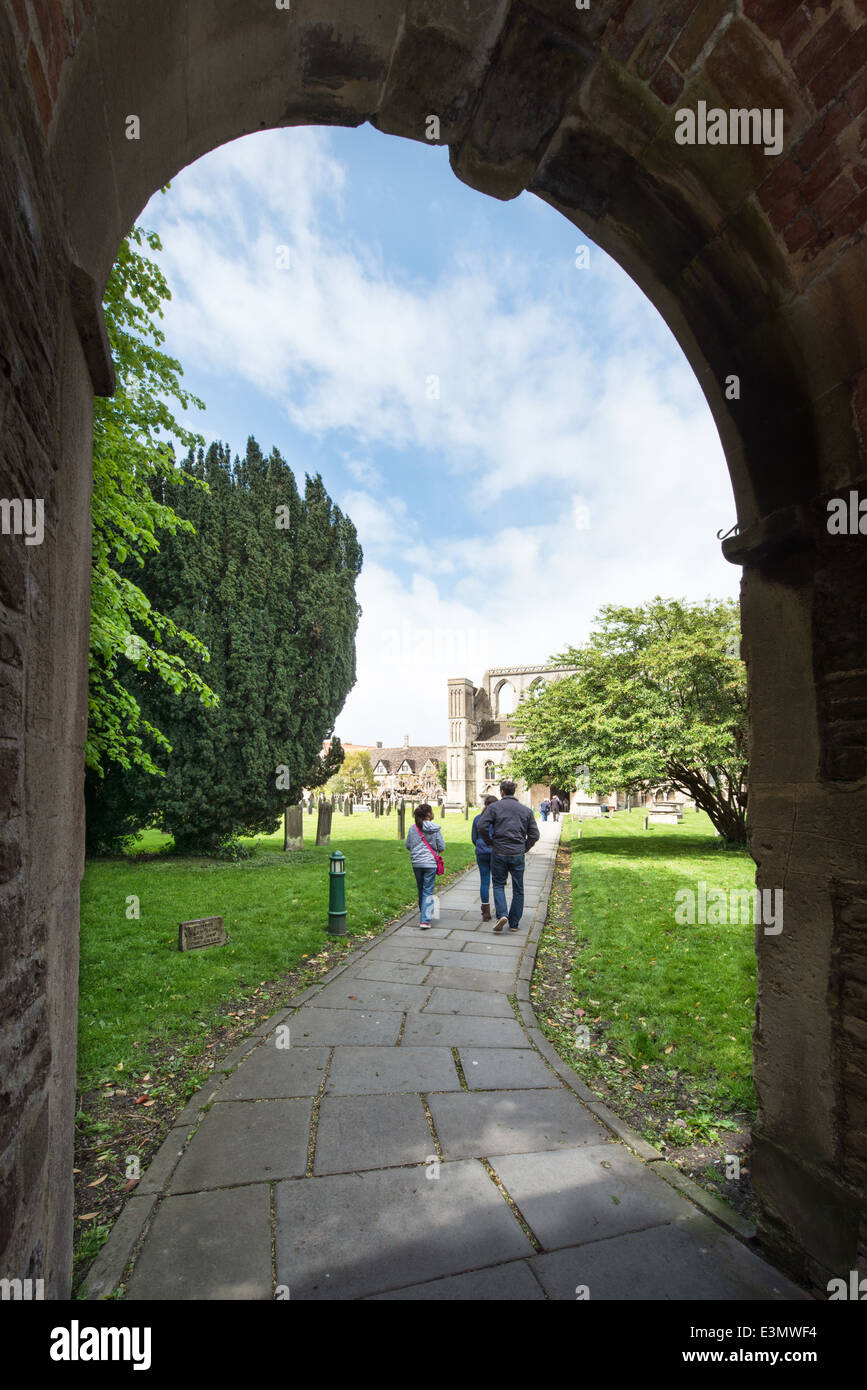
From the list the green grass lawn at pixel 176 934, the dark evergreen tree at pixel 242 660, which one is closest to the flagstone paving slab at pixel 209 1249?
the green grass lawn at pixel 176 934

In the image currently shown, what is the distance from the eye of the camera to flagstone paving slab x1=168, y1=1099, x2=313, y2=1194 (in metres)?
2.77

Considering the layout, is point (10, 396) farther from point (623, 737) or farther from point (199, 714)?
point (623, 737)

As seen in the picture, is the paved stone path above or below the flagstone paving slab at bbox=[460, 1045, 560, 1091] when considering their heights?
above

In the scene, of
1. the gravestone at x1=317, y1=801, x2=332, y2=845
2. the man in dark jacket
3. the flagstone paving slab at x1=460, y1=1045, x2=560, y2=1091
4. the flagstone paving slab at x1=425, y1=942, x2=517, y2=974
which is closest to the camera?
the flagstone paving slab at x1=460, y1=1045, x2=560, y2=1091

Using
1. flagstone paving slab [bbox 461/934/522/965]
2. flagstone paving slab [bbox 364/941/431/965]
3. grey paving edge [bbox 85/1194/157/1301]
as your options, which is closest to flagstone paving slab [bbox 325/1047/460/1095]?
grey paving edge [bbox 85/1194/157/1301]

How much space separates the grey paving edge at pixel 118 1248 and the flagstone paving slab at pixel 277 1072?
3.05ft

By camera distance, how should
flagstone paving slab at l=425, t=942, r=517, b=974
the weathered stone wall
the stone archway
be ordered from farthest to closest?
flagstone paving slab at l=425, t=942, r=517, b=974
the stone archway
the weathered stone wall

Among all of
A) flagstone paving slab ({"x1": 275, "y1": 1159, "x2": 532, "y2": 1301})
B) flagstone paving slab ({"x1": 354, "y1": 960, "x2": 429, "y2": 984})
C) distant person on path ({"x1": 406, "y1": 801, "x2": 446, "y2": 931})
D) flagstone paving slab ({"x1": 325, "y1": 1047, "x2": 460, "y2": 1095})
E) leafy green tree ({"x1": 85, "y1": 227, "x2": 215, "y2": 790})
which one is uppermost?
leafy green tree ({"x1": 85, "y1": 227, "x2": 215, "y2": 790})

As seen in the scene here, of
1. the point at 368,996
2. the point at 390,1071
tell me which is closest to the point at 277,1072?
the point at 390,1071

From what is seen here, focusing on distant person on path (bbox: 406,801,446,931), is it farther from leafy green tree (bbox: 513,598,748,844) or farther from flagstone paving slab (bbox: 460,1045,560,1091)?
leafy green tree (bbox: 513,598,748,844)

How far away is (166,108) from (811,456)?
8.82 feet

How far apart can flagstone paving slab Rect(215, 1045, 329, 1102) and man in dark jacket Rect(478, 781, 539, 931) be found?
3658mm

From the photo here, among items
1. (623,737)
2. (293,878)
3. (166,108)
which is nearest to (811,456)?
(166,108)

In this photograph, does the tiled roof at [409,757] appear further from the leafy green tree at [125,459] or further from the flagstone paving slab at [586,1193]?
the flagstone paving slab at [586,1193]
